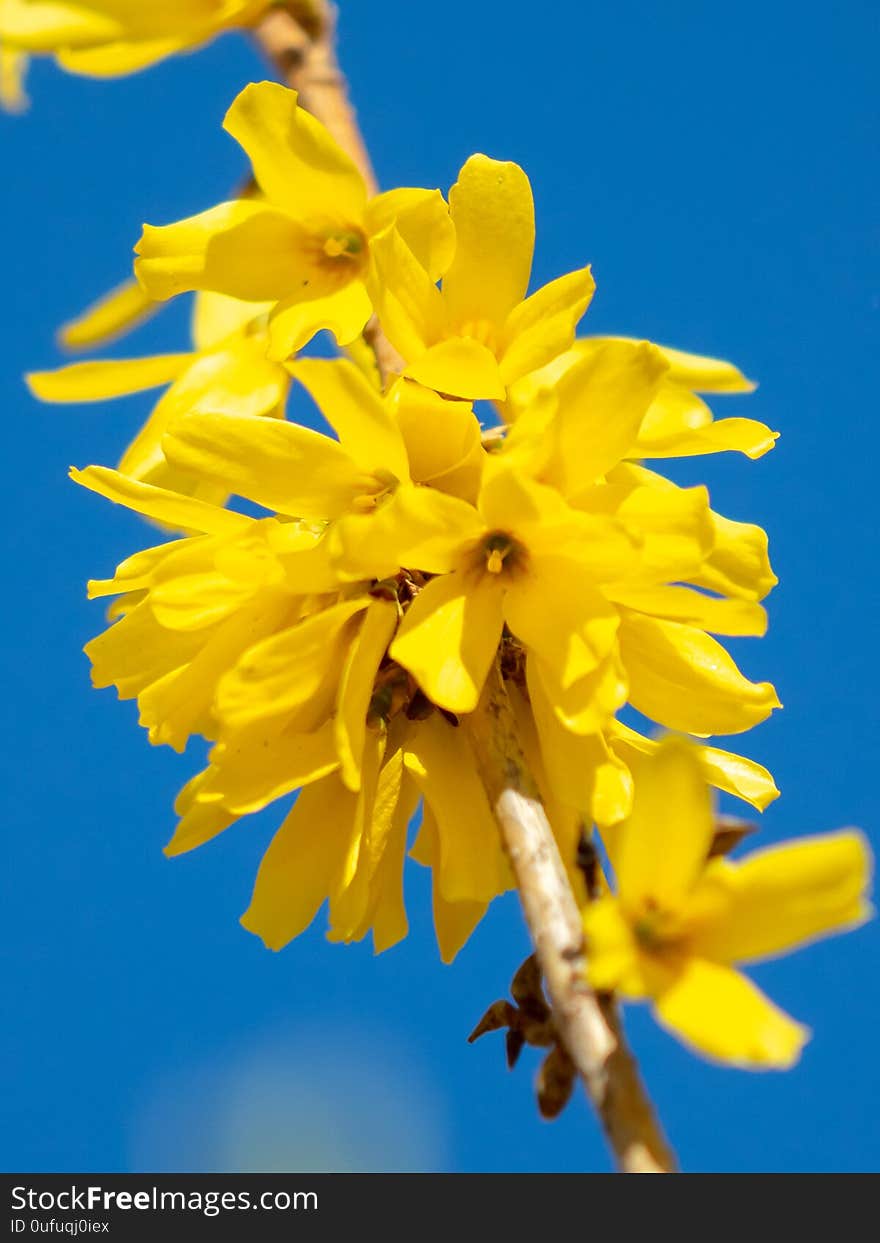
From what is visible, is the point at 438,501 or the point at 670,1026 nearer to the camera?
the point at 670,1026

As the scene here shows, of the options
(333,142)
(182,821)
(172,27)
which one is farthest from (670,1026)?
(172,27)

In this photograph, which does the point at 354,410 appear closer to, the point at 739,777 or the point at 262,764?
the point at 262,764

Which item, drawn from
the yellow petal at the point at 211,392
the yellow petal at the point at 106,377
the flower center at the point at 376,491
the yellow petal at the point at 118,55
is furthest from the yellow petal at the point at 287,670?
the yellow petal at the point at 118,55

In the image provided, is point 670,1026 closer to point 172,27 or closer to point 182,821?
point 182,821

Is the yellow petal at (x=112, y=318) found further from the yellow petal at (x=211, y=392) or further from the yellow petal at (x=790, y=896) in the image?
the yellow petal at (x=790, y=896)

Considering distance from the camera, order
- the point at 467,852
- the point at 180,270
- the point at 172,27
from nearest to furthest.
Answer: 1. the point at 467,852
2. the point at 180,270
3. the point at 172,27

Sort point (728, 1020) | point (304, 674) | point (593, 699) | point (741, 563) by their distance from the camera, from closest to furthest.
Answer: point (728, 1020) < point (593, 699) < point (304, 674) < point (741, 563)

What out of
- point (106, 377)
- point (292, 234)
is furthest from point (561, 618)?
point (106, 377)
